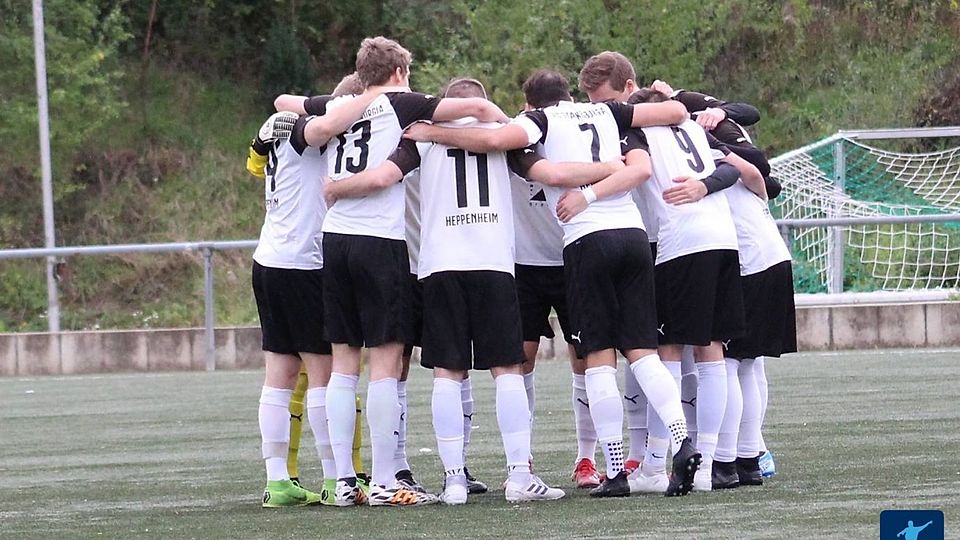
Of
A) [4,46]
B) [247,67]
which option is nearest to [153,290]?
[4,46]

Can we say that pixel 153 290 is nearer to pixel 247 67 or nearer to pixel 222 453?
pixel 247 67

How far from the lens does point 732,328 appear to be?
309 inches

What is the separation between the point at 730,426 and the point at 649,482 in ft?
1.63

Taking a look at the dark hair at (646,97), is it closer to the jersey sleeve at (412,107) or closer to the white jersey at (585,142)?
the white jersey at (585,142)

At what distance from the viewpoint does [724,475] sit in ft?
25.3

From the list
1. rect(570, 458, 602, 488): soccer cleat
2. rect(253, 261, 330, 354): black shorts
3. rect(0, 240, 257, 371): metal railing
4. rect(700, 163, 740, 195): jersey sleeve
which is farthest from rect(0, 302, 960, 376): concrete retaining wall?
rect(253, 261, 330, 354): black shorts

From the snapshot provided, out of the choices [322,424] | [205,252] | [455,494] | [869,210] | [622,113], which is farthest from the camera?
[869,210]

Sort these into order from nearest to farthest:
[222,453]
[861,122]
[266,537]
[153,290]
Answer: [266,537] → [222,453] → [153,290] → [861,122]

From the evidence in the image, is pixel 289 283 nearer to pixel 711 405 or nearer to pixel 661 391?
pixel 661 391

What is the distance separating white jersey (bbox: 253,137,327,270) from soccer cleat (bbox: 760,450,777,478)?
2.13 m

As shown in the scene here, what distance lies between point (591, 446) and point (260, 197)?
74.7ft

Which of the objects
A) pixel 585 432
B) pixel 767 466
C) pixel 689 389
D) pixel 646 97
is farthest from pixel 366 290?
pixel 767 466

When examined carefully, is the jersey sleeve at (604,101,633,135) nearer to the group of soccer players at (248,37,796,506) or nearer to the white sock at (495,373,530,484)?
the group of soccer players at (248,37,796,506)

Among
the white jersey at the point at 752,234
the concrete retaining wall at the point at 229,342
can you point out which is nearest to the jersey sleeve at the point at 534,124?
the white jersey at the point at 752,234
